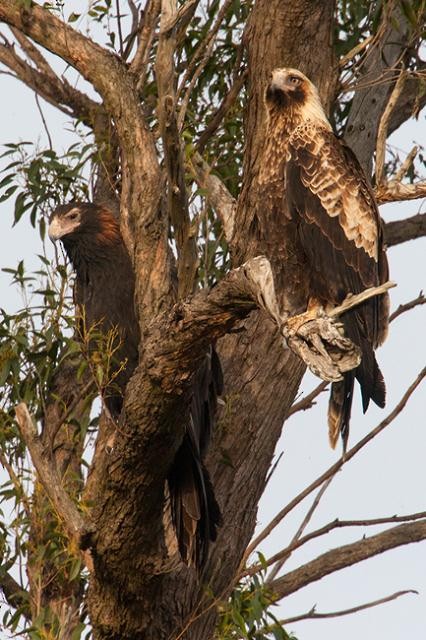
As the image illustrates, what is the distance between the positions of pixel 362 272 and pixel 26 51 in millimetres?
2551

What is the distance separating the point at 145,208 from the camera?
15.1ft

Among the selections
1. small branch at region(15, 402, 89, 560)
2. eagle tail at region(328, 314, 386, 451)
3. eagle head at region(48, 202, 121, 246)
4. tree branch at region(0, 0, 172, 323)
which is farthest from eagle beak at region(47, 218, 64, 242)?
eagle tail at region(328, 314, 386, 451)

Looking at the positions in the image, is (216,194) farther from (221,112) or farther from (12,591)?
(12,591)

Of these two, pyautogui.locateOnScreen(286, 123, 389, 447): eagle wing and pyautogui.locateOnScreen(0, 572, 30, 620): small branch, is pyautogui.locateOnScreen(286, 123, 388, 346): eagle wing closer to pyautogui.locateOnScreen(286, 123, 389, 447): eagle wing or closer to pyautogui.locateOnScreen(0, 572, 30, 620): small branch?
pyautogui.locateOnScreen(286, 123, 389, 447): eagle wing

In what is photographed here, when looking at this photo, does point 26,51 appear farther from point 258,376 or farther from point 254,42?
point 258,376

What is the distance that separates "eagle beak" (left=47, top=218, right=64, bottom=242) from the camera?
217 inches

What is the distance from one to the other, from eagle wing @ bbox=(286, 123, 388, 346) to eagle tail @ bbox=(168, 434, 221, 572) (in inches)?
30.6

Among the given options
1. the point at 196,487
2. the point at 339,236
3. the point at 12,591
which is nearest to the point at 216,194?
the point at 339,236

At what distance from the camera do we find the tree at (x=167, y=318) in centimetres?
400

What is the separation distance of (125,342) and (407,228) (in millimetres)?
2122

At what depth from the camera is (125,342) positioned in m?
5.14

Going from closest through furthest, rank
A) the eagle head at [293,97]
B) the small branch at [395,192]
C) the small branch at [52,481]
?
the small branch at [52,481], the small branch at [395,192], the eagle head at [293,97]

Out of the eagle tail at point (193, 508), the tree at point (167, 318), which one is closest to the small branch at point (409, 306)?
the tree at point (167, 318)

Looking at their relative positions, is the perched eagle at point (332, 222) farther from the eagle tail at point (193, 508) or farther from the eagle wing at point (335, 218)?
the eagle tail at point (193, 508)
